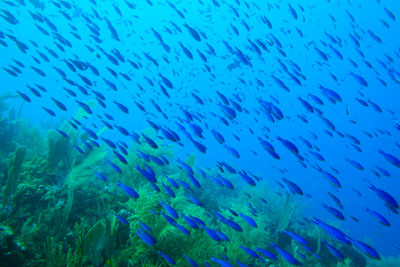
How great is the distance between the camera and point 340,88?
314 feet

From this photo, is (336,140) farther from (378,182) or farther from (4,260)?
(4,260)

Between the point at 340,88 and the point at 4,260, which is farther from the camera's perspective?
the point at 340,88

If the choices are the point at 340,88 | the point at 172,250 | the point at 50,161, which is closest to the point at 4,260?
the point at 172,250

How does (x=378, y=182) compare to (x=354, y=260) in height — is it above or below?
below

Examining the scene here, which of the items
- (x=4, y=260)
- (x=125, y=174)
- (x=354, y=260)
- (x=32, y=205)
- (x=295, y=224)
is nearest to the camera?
(x=4, y=260)

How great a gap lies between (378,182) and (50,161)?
108023 mm

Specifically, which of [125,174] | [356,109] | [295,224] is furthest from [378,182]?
[125,174]

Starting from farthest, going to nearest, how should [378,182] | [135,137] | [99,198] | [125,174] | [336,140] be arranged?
[336,140] < [378,182] < [125,174] < [135,137] < [99,198]

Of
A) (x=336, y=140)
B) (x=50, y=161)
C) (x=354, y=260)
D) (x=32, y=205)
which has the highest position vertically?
(x=354, y=260)

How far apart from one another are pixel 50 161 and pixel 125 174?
203 centimetres

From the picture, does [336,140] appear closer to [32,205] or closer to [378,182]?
[378,182]

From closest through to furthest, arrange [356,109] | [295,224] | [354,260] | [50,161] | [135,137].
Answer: [135,137] → [50,161] → [354,260] → [295,224] → [356,109]

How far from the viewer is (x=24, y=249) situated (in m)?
3.29

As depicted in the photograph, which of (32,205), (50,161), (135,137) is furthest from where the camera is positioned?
(50,161)
